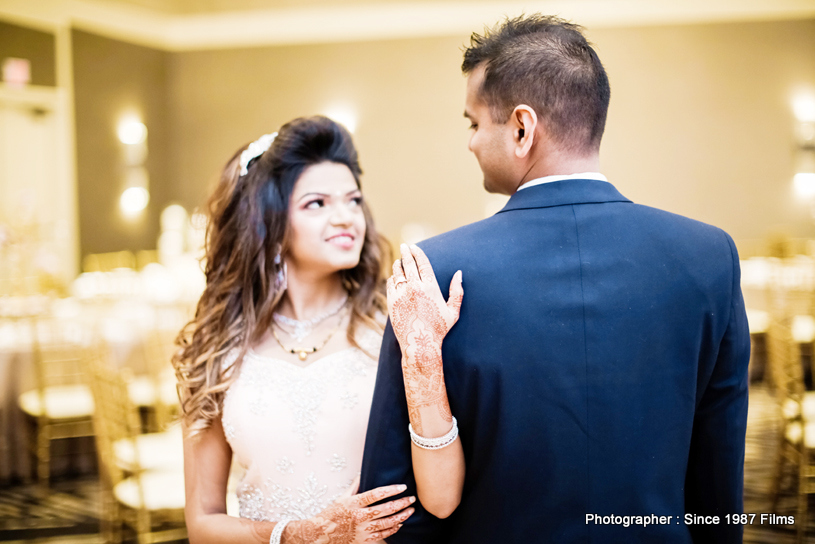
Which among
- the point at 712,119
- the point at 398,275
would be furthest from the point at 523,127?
the point at 712,119

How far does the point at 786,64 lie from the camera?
30.7 ft

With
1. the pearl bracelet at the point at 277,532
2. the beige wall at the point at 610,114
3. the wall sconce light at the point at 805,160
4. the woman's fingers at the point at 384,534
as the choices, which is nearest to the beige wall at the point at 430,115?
the beige wall at the point at 610,114

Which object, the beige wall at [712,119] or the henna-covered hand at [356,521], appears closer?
the henna-covered hand at [356,521]

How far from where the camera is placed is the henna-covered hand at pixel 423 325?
103cm

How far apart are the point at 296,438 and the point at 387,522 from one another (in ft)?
1.54

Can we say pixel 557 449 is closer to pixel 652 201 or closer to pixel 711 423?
pixel 711 423

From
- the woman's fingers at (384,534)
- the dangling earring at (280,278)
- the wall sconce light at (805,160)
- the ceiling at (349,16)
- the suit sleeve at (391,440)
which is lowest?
the woman's fingers at (384,534)

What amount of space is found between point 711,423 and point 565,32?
760mm

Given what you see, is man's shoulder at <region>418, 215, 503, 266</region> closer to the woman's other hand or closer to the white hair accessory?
the woman's other hand

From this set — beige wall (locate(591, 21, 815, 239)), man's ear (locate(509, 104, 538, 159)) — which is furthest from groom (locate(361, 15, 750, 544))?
beige wall (locate(591, 21, 815, 239))

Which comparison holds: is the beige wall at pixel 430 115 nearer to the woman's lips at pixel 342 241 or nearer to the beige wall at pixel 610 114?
the beige wall at pixel 610 114

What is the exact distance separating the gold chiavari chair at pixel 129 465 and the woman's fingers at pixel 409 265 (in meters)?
2.09

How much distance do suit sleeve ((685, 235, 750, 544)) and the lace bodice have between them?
2.60 ft

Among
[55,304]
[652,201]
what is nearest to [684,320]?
[55,304]
